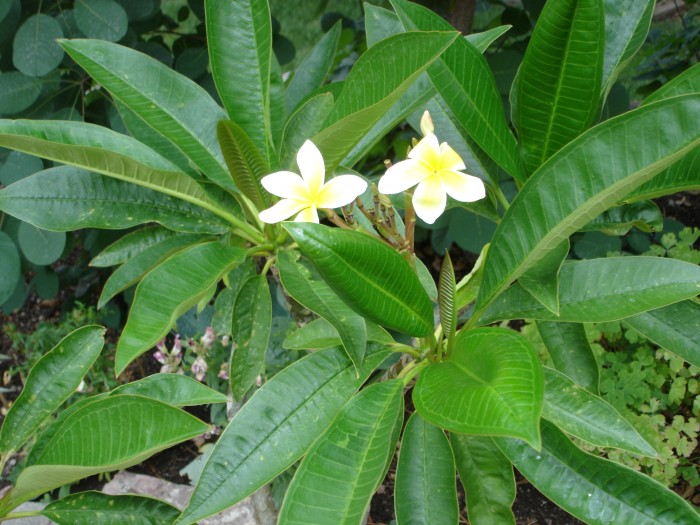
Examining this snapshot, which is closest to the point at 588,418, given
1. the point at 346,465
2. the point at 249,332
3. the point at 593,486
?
the point at 593,486

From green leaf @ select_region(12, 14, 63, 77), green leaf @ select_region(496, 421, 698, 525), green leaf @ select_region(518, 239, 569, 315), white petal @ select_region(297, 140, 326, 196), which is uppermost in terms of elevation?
green leaf @ select_region(12, 14, 63, 77)

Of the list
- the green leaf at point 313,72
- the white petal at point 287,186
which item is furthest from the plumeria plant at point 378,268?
the green leaf at point 313,72

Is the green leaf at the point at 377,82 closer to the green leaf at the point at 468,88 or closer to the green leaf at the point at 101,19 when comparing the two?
the green leaf at the point at 468,88

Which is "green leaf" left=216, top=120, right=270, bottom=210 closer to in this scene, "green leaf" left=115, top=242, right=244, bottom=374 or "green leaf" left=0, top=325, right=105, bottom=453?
"green leaf" left=115, top=242, right=244, bottom=374

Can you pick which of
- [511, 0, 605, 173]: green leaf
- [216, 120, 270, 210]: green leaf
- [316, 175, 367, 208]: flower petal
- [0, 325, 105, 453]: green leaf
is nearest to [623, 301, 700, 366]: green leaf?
[511, 0, 605, 173]: green leaf

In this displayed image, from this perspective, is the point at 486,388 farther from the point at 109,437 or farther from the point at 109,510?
the point at 109,510

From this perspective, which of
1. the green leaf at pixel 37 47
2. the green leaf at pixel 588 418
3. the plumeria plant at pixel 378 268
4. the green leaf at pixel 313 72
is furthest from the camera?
the green leaf at pixel 37 47

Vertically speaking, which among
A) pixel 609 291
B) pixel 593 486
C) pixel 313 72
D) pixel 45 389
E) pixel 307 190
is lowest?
pixel 45 389
